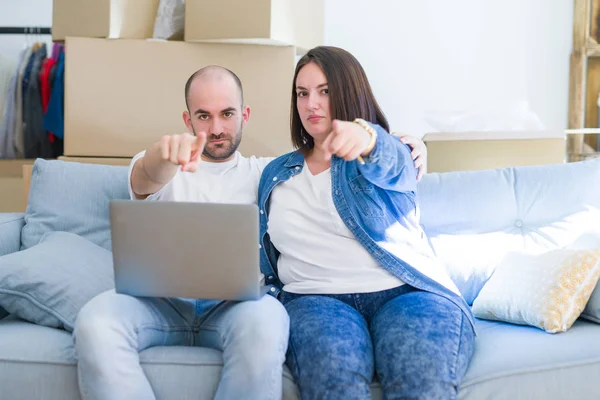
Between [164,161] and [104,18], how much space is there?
114 centimetres

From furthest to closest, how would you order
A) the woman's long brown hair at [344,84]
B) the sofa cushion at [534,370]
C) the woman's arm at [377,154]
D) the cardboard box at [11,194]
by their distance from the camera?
the cardboard box at [11,194] → the woman's long brown hair at [344,84] → the sofa cushion at [534,370] → the woman's arm at [377,154]

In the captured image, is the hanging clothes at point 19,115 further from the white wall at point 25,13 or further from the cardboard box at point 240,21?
the cardboard box at point 240,21

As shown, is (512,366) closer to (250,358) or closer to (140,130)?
(250,358)

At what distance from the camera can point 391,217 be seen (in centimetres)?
165

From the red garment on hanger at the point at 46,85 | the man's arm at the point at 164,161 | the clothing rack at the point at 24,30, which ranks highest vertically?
the clothing rack at the point at 24,30

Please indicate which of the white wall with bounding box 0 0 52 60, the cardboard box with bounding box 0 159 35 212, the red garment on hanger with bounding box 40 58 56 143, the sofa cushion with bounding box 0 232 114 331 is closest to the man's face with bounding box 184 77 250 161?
the sofa cushion with bounding box 0 232 114 331

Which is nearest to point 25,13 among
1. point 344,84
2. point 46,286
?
point 46,286

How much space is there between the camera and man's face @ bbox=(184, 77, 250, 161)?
186cm

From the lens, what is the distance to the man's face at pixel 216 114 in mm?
1856

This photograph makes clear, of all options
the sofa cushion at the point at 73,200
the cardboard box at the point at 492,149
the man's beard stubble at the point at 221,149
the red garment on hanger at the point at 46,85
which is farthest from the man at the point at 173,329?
the red garment on hanger at the point at 46,85

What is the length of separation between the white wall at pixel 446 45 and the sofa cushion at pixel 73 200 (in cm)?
199

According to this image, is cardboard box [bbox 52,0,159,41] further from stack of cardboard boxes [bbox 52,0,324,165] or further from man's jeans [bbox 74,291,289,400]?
man's jeans [bbox 74,291,289,400]

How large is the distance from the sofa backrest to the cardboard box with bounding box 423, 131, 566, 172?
0.35 meters

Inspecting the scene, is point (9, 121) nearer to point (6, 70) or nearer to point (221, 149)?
point (6, 70)
